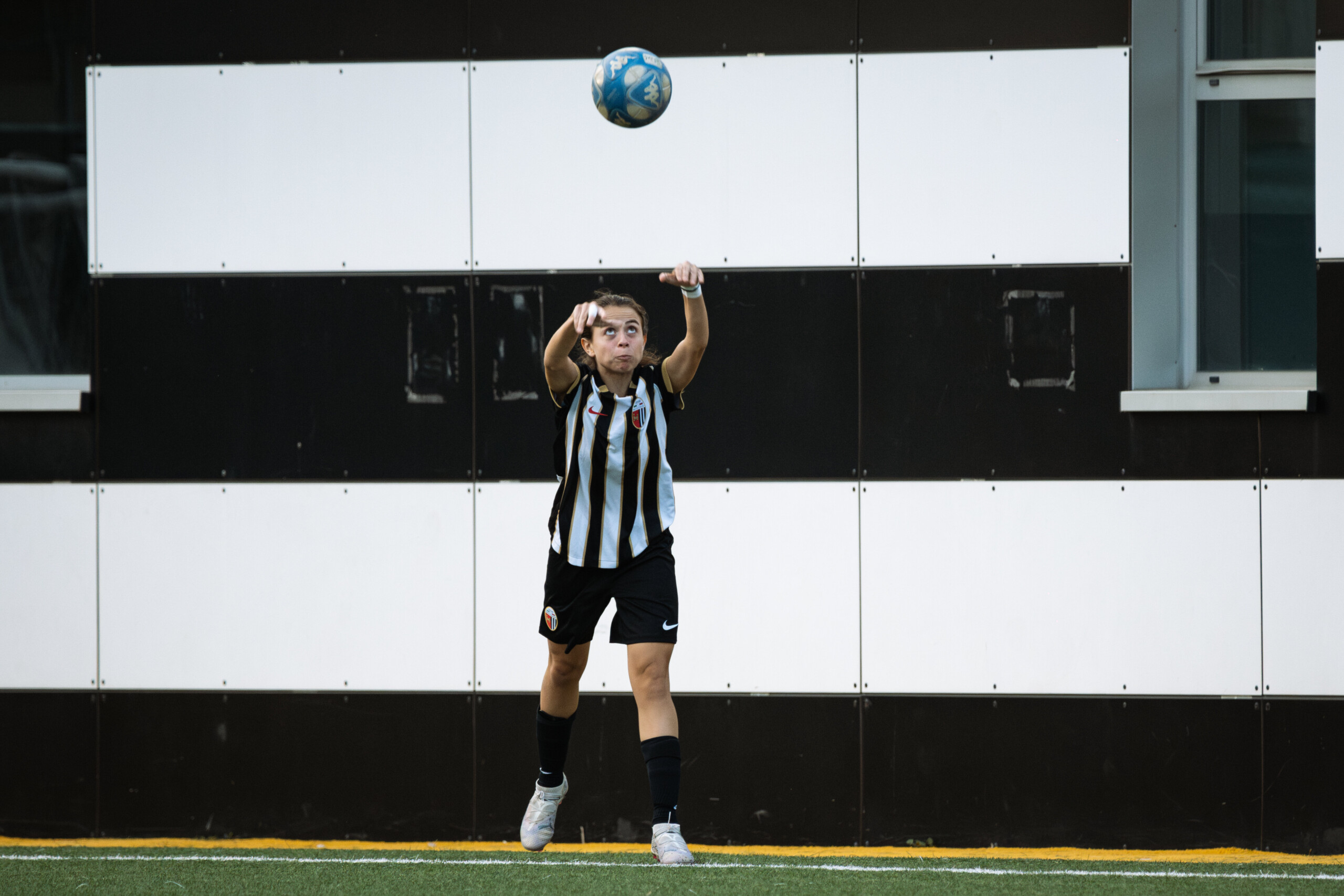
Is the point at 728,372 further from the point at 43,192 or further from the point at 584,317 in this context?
the point at 43,192

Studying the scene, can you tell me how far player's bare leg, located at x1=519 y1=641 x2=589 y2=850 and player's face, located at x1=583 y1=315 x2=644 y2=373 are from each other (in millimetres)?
960

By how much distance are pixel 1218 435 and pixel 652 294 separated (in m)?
2.39

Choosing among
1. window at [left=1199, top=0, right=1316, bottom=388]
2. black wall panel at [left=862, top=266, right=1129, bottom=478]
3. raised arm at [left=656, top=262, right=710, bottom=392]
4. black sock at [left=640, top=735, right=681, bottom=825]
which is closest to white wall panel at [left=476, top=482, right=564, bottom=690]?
raised arm at [left=656, top=262, right=710, bottom=392]

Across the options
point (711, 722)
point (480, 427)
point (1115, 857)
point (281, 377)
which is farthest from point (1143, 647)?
point (281, 377)

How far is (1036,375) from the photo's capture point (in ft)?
15.9

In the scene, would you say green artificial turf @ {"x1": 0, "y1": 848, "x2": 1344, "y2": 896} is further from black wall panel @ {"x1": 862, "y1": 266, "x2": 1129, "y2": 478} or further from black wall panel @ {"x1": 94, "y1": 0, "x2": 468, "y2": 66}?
black wall panel @ {"x1": 94, "y1": 0, "x2": 468, "y2": 66}

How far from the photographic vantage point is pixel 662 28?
493cm

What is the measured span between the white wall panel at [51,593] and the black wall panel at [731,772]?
200 centimetres

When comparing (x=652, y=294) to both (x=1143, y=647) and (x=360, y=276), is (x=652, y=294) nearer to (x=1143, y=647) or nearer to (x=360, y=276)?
(x=360, y=276)

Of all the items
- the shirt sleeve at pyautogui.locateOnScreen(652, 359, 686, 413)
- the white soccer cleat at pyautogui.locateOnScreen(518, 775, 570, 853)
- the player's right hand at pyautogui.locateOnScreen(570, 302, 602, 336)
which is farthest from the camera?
the white soccer cleat at pyautogui.locateOnScreen(518, 775, 570, 853)

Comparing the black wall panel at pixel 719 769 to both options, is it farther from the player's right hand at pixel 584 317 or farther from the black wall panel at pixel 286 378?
the player's right hand at pixel 584 317

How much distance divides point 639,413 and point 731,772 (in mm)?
1785

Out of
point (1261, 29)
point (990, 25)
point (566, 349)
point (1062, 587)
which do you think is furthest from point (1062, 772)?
point (1261, 29)

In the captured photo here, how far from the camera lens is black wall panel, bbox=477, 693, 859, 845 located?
4.85 meters
